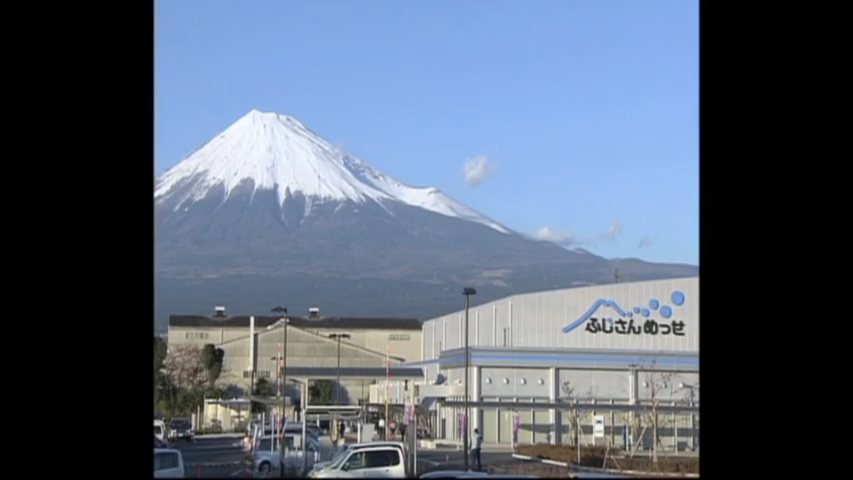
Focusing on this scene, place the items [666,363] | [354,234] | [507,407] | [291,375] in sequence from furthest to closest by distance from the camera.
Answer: [354,234], [291,375], [666,363], [507,407]

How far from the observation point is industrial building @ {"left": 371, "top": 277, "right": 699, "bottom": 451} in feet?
151

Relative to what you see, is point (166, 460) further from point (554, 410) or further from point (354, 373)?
point (354, 373)

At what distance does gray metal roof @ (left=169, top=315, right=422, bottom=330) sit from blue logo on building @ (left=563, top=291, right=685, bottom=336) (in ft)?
65.8

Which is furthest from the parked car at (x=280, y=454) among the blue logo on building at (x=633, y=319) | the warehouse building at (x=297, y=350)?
the warehouse building at (x=297, y=350)

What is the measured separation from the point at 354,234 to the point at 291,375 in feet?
113

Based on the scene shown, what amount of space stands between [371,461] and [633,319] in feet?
96.3

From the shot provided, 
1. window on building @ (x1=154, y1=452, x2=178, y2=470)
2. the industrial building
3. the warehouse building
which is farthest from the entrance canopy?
window on building @ (x1=154, y1=452, x2=178, y2=470)

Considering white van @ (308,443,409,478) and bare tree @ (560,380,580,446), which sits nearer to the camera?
white van @ (308,443,409,478)

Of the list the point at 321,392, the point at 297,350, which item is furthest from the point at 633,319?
the point at 297,350

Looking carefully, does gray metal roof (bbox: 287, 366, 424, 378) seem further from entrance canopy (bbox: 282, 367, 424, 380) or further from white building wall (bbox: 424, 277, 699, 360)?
white building wall (bbox: 424, 277, 699, 360)
